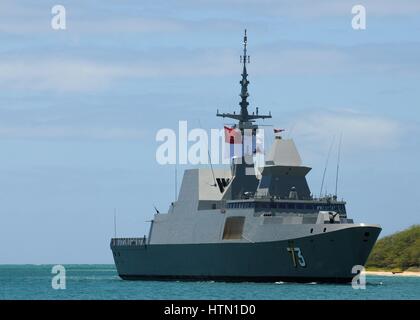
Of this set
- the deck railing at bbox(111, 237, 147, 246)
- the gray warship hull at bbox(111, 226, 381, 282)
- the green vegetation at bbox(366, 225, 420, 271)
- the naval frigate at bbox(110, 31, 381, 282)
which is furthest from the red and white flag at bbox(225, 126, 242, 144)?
the green vegetation at bbox(366, 225, 420, 271)

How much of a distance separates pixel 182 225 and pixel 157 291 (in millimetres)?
12331

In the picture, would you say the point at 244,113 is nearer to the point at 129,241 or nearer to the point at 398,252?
the point at 129,241

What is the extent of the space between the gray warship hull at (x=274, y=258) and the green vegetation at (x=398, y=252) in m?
45.0

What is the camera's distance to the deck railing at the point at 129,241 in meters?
82.1

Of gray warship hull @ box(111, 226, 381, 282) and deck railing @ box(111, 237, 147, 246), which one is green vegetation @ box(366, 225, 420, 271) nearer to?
deck railing @ box(111, 237, 147, 246)

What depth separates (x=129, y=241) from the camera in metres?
84.8

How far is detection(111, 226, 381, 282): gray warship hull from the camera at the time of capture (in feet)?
199

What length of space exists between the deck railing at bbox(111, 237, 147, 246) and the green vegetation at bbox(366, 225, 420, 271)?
3910cm

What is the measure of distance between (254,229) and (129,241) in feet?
71.1

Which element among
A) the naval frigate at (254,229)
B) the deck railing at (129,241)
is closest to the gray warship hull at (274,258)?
the naval frigate at (254,229)

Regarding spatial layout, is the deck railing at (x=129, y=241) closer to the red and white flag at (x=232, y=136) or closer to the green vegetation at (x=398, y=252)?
the red and white flag at (x=232, y=136)

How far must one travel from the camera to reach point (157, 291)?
206 feet

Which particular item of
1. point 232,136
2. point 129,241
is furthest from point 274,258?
point 129,241
